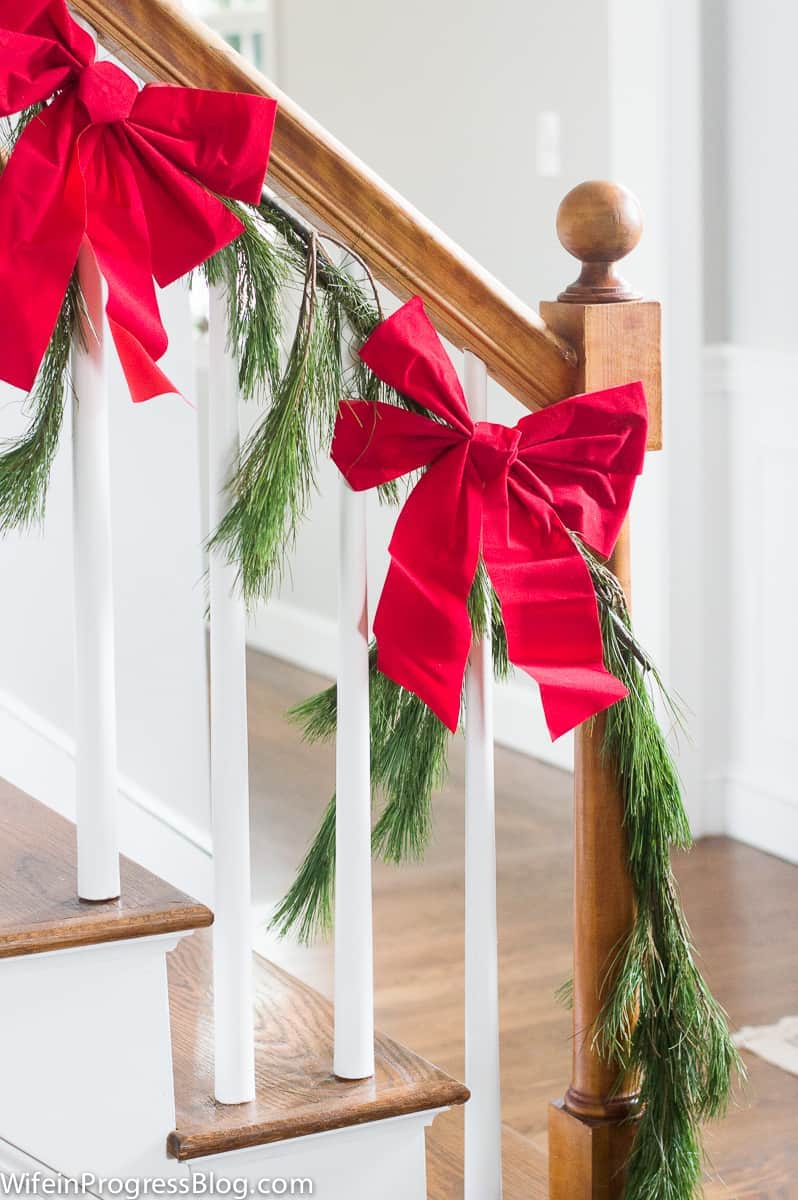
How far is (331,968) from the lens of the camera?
2.53 metres

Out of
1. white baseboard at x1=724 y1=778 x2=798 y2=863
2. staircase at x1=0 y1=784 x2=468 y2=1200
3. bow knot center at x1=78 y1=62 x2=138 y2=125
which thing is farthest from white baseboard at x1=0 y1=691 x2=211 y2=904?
white baseboard at x1=724 y1=778 x2=798 y2=863

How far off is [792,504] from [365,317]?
2017 millimetres

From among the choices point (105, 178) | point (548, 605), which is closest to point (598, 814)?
point (548, 605)

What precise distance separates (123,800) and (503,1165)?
0.71 meters

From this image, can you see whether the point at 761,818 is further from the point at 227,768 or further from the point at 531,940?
the point at 227,768

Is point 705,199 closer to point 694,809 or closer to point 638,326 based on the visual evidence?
point 694,809

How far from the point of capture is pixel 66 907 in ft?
3.65

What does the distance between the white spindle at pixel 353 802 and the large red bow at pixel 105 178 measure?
0.20 m

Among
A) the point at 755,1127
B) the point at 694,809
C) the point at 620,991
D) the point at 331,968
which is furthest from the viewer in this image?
the point at 694,809

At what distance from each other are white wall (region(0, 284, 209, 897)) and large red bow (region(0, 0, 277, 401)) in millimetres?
898

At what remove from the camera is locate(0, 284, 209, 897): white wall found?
1.91m

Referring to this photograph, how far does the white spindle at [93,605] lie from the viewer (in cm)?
106

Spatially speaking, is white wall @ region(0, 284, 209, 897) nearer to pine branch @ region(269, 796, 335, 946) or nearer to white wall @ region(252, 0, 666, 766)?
pine branch @ region(269, 796, 335, 946)

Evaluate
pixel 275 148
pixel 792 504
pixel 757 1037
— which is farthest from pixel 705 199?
pixel 275 148
